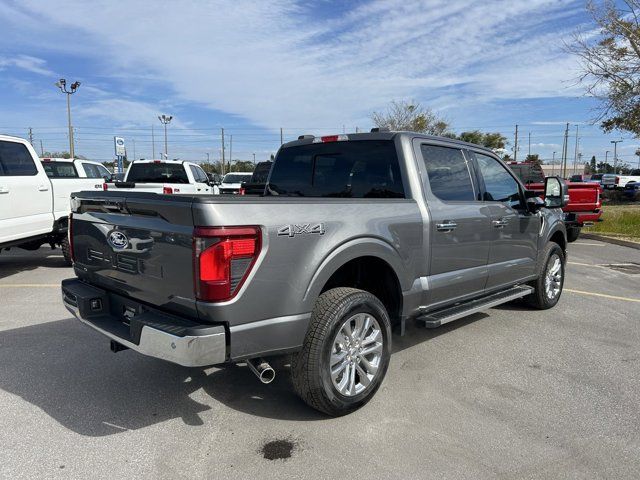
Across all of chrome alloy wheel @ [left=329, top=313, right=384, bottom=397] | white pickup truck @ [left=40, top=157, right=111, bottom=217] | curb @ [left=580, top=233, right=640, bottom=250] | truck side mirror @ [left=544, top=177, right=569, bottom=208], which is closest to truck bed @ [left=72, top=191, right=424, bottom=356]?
chrome alloy wheel @ [left=329, top=313, right=384, bottom=397]

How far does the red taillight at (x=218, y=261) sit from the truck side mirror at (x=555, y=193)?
414cm

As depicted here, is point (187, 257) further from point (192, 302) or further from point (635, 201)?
point (635, 201)

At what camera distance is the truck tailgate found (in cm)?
274

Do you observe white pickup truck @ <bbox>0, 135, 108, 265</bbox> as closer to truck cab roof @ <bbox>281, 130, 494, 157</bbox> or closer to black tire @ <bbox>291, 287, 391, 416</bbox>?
truck cab roof @ <bbox>281, 130, 494, 157</bbox>

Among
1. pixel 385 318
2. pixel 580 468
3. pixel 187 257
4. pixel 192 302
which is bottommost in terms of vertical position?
pixel 580 468

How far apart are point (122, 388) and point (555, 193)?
194 inches

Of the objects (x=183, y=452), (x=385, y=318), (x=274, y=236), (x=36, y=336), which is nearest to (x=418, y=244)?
(x=385, y=318)

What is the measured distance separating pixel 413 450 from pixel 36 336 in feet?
12.8

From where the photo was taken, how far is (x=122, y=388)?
3.72m

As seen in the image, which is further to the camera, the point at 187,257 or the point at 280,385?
the point at 280,385

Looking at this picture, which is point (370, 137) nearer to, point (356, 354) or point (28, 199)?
point (356, 354)

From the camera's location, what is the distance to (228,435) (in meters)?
3.09

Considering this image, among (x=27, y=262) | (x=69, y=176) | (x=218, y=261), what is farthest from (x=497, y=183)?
(x=69, y=176)

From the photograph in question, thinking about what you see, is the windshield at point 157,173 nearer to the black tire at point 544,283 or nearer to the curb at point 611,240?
the black tire at point 544,283
